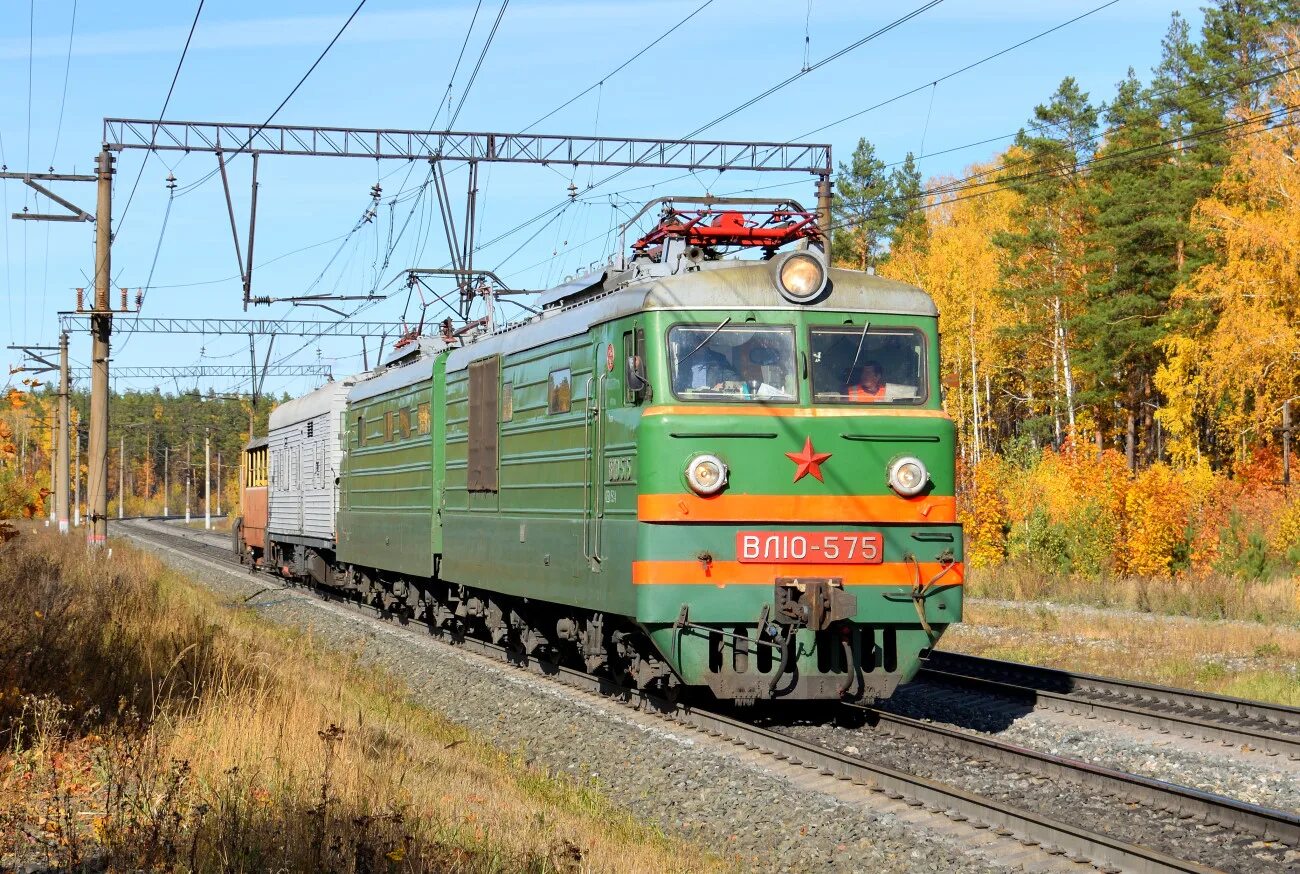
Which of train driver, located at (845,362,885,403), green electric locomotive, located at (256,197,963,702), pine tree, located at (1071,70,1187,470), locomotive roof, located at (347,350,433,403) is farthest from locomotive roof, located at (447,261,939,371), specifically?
pine tree, located at (1071,70,1187,470)

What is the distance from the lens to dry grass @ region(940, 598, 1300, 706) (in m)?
13.8

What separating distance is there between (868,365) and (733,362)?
1.01 metres

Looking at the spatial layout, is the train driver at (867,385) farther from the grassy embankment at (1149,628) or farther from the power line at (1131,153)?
the power line at (1131,153)

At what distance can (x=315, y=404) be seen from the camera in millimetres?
24203

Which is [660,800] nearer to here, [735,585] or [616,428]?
[735,585]

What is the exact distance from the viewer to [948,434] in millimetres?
10609

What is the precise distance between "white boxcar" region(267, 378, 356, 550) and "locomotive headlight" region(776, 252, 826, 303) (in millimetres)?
13085

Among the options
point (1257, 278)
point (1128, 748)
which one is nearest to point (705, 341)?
point (1128, 748)

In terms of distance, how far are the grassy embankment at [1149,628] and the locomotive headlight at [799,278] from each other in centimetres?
568

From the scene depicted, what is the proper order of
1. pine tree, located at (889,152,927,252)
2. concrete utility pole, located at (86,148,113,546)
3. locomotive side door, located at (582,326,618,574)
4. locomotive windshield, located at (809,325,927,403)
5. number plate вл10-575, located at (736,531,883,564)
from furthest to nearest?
pine tree, located at (889,152,927,252), concrete utility pole, located at (86,148,113,546), locomotive side door, located at (582,326,618,574), locomotive windshield, located at (809,325,927,403), number plate вл10-575, located at (736,531,883,564)

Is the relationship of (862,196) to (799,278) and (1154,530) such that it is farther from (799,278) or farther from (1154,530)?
(799,278)

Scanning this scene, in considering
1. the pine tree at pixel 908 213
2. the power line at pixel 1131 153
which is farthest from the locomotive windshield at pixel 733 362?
the pine tree at pixel 908 213

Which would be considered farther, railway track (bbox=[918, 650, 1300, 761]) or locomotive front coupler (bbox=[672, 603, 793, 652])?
railway track (bbox=[918, 650, 1300, 761])

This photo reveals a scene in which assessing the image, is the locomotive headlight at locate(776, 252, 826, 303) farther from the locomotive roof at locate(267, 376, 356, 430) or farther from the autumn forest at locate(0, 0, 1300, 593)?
the locomotive roof at locate(267, 376, 356, 430)
